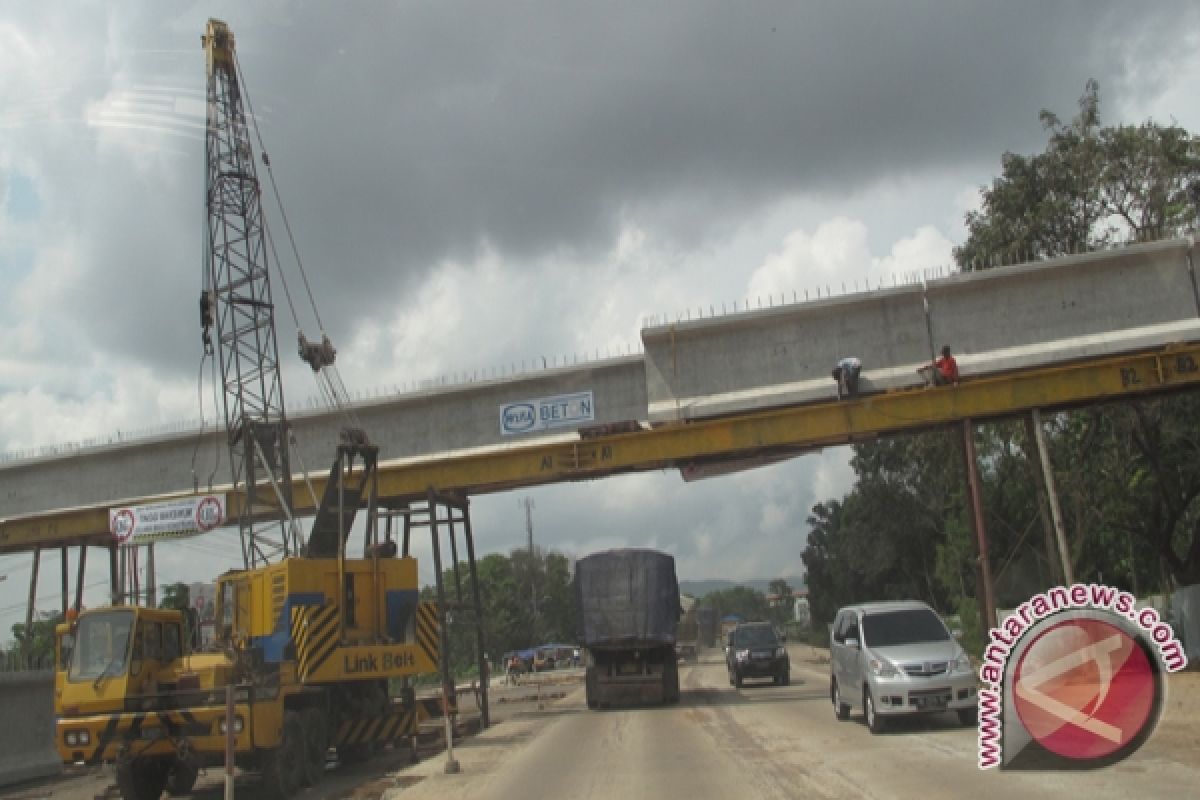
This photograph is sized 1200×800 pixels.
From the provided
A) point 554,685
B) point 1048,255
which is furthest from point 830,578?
point 1048,255

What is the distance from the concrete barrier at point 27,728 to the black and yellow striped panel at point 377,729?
5938mm

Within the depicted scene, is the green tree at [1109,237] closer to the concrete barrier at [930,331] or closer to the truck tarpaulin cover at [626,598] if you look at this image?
the concrete barrier at [930,331]

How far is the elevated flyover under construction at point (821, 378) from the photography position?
23.5 meters

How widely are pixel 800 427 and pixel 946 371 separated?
11.0ft

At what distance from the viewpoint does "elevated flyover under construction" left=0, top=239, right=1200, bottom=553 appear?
2352 centimetres

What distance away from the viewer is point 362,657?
17312 mm

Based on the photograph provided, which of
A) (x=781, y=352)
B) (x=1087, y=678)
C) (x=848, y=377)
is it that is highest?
(x=781, y=352)

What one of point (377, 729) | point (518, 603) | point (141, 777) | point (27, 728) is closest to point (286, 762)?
point (141, 777)

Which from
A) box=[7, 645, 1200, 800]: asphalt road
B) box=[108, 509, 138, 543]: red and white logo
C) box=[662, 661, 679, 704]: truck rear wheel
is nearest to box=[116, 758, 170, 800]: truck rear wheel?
box=[7, 645, 1200, 800]: asphalt road

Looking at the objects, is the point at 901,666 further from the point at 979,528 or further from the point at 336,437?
the point at 336,437

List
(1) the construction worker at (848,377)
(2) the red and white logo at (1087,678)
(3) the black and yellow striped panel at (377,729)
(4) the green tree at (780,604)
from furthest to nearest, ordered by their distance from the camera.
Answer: (4) the green tree at (780,604) → (1) the construction worker at (848,377) → (3) the black and yellow striped panel at (377,729) → (2) the red and white logo at (1087,678)

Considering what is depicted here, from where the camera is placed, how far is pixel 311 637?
16562 millimetres

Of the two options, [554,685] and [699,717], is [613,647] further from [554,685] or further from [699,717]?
[554,685]

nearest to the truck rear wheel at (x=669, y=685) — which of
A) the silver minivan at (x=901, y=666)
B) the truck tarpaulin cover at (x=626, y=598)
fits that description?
the truck tarpaulin cover at (x=626, y=598)
